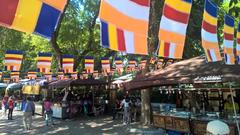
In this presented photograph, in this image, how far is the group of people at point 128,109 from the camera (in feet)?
67.9

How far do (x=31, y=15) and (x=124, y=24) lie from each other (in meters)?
2.18

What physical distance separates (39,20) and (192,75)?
22.4 feet

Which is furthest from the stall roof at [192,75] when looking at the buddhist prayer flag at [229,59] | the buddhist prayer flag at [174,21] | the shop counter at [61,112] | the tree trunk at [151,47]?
the shop counter at [61,112]

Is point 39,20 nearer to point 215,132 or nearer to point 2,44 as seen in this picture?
point 215,132

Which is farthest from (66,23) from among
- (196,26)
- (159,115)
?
(159,115)

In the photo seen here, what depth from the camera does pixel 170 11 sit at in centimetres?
851

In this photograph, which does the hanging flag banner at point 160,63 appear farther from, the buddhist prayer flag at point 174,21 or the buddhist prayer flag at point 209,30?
the buddhist prayer flag at point 174,21

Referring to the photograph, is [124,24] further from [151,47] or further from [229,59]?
[151,47]

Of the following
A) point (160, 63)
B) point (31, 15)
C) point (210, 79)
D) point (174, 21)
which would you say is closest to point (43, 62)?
point (160, 63)

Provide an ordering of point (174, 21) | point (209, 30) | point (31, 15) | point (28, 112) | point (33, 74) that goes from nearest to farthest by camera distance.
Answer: point (31, 15), point (174, 21), point (209, 30), point (28, 112), point (33, 74)

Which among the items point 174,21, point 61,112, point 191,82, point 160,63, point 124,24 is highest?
point 160,63

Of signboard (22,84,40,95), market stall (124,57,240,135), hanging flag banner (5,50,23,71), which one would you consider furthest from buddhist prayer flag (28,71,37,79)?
market stall (124,57,240,135)

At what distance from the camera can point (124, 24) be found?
7.01 meters

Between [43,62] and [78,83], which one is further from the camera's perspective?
[78,83]
